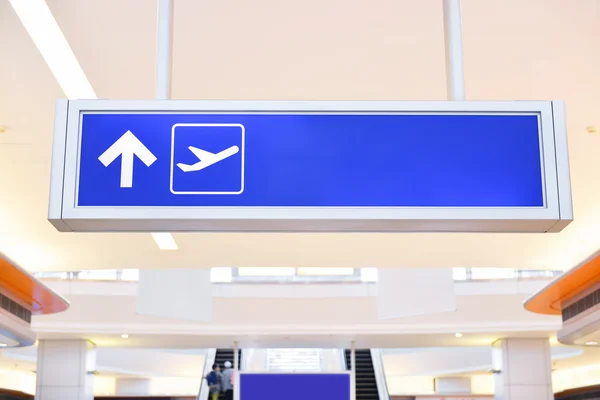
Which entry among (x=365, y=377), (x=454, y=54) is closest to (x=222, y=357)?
(x=365, y=377)

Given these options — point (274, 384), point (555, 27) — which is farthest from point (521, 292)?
point (555, 27)

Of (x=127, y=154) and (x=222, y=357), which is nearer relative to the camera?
(x=127, y=154)

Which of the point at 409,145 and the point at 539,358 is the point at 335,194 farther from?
the point at 539,358

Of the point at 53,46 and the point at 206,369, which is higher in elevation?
the point at 53,46

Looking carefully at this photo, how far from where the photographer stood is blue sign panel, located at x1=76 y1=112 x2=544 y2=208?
8.86 ft

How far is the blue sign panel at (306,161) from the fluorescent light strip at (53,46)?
218 cm

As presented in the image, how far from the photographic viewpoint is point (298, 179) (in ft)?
8.87

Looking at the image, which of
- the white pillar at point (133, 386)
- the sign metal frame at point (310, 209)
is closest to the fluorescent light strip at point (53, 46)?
the sign metal frame at point (310, 209)

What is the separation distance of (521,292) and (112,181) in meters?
16.1

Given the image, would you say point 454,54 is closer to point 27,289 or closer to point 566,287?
point 566,287

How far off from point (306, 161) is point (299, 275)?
65.8 ft

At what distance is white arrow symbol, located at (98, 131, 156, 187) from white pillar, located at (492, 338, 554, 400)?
15.9 m

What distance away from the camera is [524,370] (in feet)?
58.0

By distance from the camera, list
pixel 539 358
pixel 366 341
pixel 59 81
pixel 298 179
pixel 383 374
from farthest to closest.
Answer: pixel 383 374
pixel 366 341
pixel 539 358
pixel 59 81
pixel 298 179
